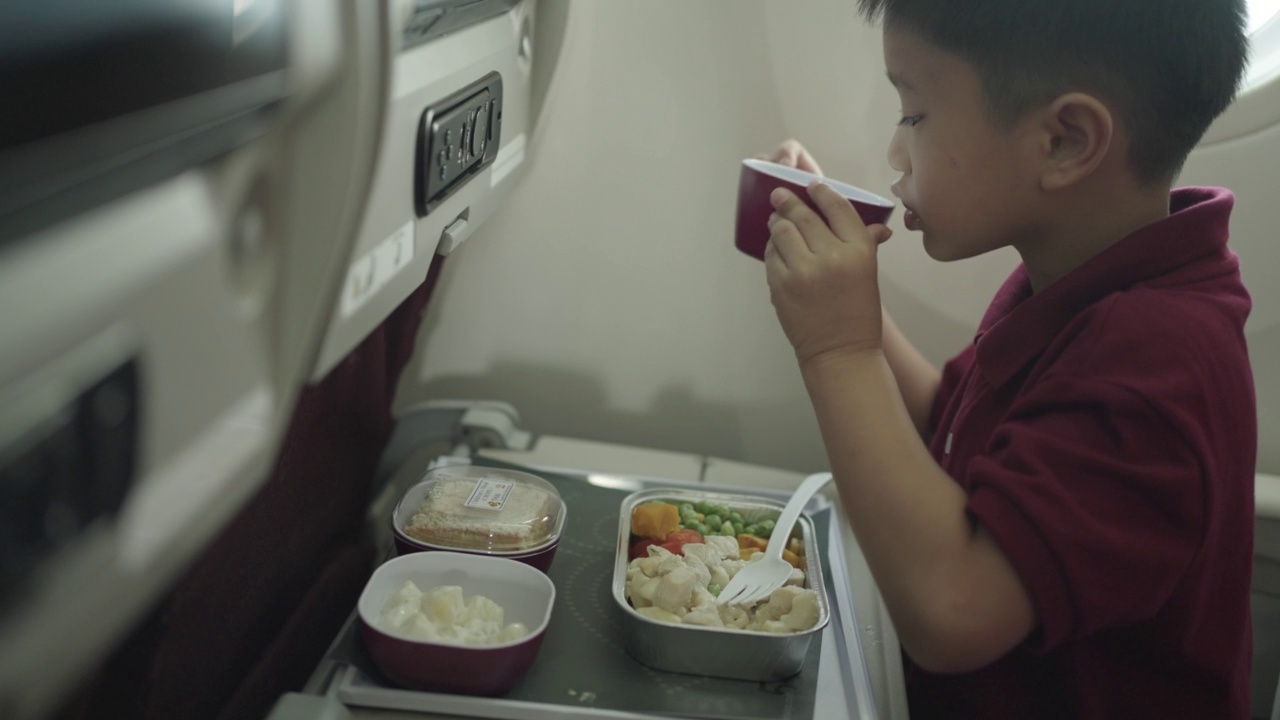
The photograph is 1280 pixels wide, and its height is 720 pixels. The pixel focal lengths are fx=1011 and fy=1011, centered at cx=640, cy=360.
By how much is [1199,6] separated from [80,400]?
2.87 ft

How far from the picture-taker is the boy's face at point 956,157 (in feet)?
2.91

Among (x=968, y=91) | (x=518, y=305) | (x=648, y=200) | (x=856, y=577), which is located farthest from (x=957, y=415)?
(x=518, y=305)

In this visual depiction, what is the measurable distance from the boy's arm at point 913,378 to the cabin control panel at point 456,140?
57 cm

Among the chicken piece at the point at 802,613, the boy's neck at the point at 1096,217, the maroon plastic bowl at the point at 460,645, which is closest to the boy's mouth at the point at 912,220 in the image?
the boy's neck at the point at 1096,217

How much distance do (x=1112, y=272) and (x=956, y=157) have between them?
167 millimetres

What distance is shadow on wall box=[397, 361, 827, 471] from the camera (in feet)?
4.93

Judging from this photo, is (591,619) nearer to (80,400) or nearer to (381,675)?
(381,675)

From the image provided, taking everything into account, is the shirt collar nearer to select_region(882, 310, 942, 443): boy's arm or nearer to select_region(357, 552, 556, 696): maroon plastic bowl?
select_region(882, 310, 942, 443): boy's arm

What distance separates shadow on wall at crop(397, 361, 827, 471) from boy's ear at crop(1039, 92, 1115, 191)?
669 mm

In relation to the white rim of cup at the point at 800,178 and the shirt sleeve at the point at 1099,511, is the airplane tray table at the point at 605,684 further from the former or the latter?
the white rim of cup at the point at 800,178

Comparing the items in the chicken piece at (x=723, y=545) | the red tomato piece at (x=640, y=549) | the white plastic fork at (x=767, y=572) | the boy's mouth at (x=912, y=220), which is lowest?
the red tomato piece at (x=640, y=549)

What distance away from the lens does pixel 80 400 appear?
14.7 inches

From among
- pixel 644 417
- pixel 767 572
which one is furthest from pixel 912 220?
pixel 644 417

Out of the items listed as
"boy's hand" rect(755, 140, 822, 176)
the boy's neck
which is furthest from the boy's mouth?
"boy's hand" rect(755, 140, 822, 176)
